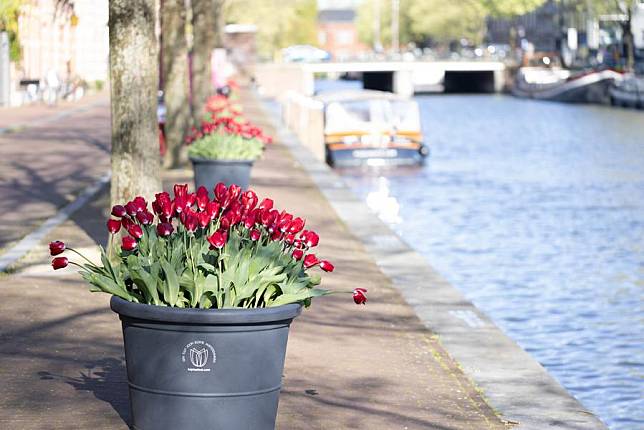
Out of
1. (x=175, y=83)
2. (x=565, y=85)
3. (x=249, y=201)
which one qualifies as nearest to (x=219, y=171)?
(x=175, y=83)

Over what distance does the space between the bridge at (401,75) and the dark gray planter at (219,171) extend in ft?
251

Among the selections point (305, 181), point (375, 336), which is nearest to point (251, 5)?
point (305, 181)

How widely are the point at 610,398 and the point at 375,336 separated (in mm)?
2061

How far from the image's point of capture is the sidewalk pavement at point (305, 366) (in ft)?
26.9

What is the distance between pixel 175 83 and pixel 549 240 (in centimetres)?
752

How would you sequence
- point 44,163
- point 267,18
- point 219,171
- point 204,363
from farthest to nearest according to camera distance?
point 267,18, point 44,163, point 219,171, point 204,363

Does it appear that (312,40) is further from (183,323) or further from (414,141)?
(183,323)

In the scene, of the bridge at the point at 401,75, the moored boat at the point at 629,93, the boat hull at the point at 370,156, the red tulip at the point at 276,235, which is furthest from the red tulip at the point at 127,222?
the bridge at the point at 401,75

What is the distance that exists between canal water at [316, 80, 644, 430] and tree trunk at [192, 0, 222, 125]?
4.06 m

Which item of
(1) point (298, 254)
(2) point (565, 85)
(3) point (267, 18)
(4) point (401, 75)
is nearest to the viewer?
(1) point (298, 254)

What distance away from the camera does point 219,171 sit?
19.7 metres

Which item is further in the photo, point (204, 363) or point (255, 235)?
point (255, 235)

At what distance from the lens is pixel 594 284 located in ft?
59.2

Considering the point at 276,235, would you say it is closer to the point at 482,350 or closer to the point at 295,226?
the point at 295,226
